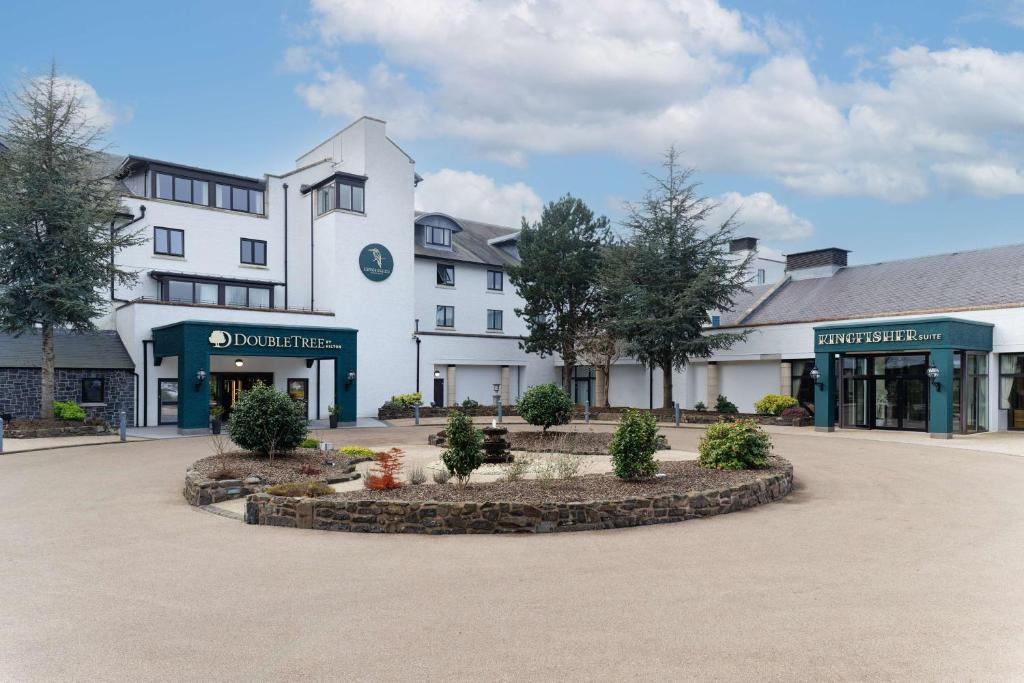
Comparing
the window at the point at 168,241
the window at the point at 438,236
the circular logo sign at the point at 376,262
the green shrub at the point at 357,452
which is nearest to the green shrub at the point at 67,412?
the window at the point at 168,241

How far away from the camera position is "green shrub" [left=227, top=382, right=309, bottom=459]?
51.0 ft

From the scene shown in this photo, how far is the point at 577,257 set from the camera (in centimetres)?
3775

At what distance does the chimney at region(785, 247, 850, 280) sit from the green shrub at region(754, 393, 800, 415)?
900 centimetres

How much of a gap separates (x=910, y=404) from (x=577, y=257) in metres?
16.9

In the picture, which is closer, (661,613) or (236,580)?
(661,613)

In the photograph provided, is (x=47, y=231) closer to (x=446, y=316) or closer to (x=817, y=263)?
(x=446, y=316)

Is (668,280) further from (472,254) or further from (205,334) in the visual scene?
(205,334)

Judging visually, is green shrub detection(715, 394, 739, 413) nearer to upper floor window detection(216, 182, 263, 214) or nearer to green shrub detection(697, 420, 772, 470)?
green shrub detection(697, 420, 772, 470)

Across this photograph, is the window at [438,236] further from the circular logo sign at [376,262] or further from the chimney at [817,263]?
the chimney at [817,263]

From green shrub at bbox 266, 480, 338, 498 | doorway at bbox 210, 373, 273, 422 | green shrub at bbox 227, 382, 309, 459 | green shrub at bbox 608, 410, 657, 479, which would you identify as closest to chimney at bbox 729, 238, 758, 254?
doorway at bbox 210, 373, 273, 422

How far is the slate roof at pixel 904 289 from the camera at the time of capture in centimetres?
2870

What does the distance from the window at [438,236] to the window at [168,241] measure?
13147mm

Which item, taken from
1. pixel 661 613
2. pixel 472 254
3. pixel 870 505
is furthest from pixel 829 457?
pixel 472 254

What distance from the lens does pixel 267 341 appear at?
95.0ft
